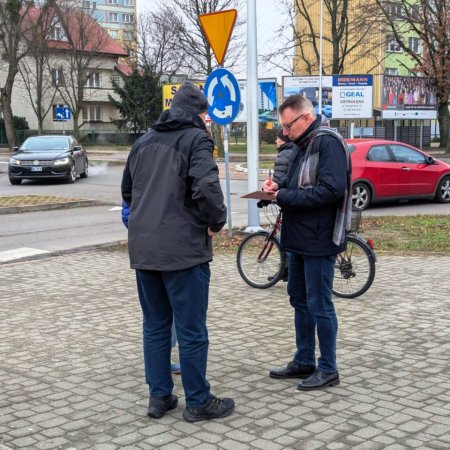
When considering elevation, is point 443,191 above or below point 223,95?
below

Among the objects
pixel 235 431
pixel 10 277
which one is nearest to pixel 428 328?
pixel 235 431

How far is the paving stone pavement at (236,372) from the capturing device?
158 inches

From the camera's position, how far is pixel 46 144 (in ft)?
76.2

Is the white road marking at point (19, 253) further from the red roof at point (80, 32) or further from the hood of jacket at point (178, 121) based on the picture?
the red roof at point (80, 32)

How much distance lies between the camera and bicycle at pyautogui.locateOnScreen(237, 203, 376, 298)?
24.0ft

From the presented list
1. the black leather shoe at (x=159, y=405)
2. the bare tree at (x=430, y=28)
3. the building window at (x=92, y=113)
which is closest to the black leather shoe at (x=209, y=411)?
the black leather shoe at (x=159, y=405)

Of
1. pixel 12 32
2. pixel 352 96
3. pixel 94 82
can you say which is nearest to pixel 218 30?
pixel 352 96

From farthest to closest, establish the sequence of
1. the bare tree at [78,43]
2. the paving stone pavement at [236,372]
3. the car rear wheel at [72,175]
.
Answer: the bare tree at [78,43] < the car rear wheel at [72,175] < the paving stone pavement at [236,372]

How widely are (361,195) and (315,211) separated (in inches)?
461

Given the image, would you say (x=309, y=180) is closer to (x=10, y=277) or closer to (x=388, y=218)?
(x=10, y=277)

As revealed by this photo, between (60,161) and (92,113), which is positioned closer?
(60,161)

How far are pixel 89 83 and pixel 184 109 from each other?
225ft

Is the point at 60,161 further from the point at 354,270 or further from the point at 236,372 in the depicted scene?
the point at 236,372

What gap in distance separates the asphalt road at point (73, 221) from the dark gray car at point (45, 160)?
48cm
